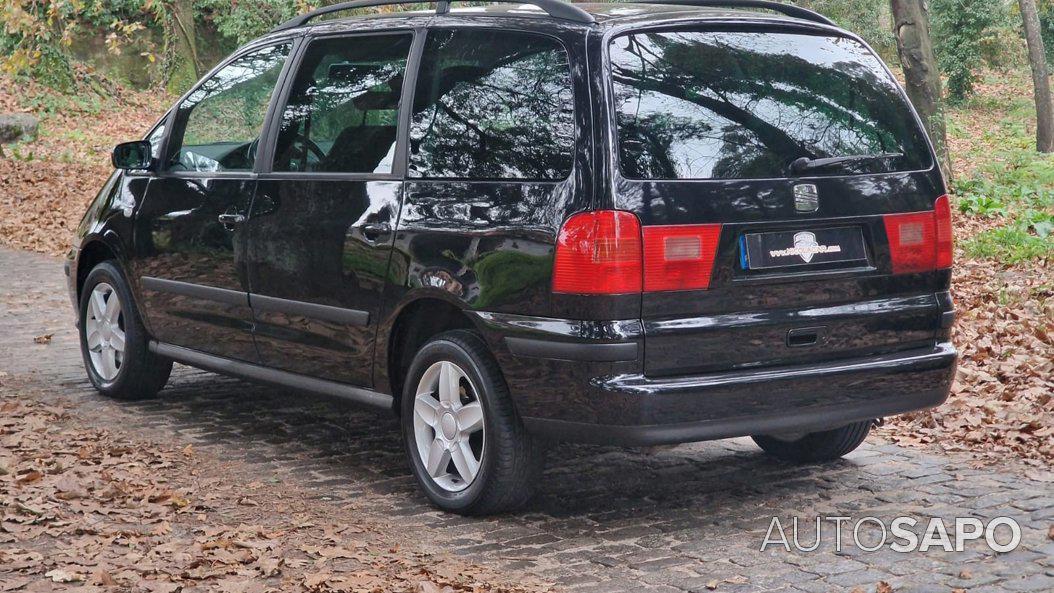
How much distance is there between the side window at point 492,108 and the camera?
483 cm

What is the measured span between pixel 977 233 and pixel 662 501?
27.8 feet

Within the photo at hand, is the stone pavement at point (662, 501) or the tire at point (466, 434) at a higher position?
the tire at point (466, 434)

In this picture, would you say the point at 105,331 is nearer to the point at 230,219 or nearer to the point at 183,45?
the point at 230,219

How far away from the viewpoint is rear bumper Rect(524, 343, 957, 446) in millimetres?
4562

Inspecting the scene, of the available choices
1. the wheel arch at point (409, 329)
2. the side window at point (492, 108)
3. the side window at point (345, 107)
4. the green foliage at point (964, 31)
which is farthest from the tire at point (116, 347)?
the green foliage at point (964, 31)

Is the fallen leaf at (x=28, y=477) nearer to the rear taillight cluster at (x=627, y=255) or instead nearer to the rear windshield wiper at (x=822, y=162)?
the rear taillight cluster at (x=627, y=255)

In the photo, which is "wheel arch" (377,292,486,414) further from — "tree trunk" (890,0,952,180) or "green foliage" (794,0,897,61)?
"green foliage" (794,0,897,61)

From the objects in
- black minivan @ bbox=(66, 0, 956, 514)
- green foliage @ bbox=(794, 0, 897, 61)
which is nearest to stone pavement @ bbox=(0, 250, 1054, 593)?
black minivan @ bbox=(66, 0, 956, 514)

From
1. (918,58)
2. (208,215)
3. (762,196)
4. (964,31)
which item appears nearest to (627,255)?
(762,196)

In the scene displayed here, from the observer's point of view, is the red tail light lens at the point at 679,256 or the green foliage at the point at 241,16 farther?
the green foliage at the point at 241,16

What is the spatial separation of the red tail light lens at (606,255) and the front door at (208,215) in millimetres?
2200

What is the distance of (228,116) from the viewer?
655 cm

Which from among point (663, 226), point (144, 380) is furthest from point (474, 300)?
point (144, 380)

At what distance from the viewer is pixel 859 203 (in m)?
5.00
